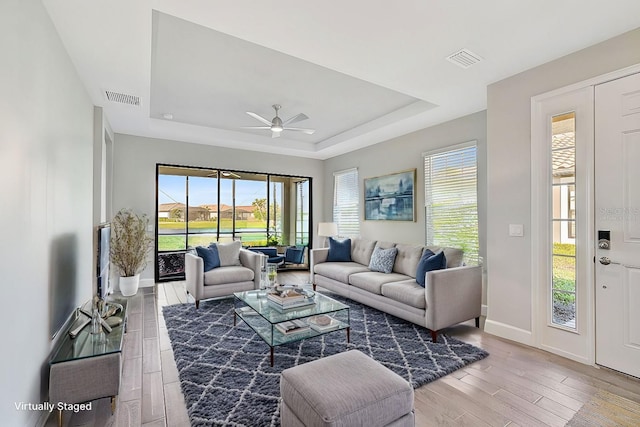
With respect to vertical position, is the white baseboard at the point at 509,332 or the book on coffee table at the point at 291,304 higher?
the book on coffee table at the point at 291,304

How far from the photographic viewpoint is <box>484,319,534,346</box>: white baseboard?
3.04m

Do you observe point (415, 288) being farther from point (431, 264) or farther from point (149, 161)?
point (149, 161)

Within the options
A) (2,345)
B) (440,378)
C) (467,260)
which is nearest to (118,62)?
(2,345)

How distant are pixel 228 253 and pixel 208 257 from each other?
0.41m

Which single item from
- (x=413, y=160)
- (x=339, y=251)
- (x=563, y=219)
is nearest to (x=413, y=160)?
(x=413, y=160)

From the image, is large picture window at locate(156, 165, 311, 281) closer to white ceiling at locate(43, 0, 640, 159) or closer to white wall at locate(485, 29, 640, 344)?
white ceiling at locate(43, 0, 640, 159)

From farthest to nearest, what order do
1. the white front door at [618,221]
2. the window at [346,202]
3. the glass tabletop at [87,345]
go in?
the window at [346,202] → the white front door at [618,221] → the glass tabletop at [87,345]

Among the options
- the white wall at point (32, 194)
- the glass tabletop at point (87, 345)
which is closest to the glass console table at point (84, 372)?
the glass tabletop at point (87, 345)

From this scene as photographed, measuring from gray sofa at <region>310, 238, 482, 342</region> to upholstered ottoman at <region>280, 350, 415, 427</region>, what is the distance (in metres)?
1.62

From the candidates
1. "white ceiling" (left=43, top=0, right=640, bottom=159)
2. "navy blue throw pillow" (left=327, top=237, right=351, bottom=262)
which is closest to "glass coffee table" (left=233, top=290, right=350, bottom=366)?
"navy blue throw pillow" (left=327, top=237, right=351, bottom=262)

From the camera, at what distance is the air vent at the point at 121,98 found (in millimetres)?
3548

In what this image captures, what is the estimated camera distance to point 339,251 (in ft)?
17.4

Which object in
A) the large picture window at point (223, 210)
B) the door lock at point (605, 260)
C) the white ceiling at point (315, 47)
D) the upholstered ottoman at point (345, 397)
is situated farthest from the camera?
the large picture window at point (223, 210)

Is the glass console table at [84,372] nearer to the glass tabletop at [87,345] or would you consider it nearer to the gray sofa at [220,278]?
the glass tabletop at [87,345]
